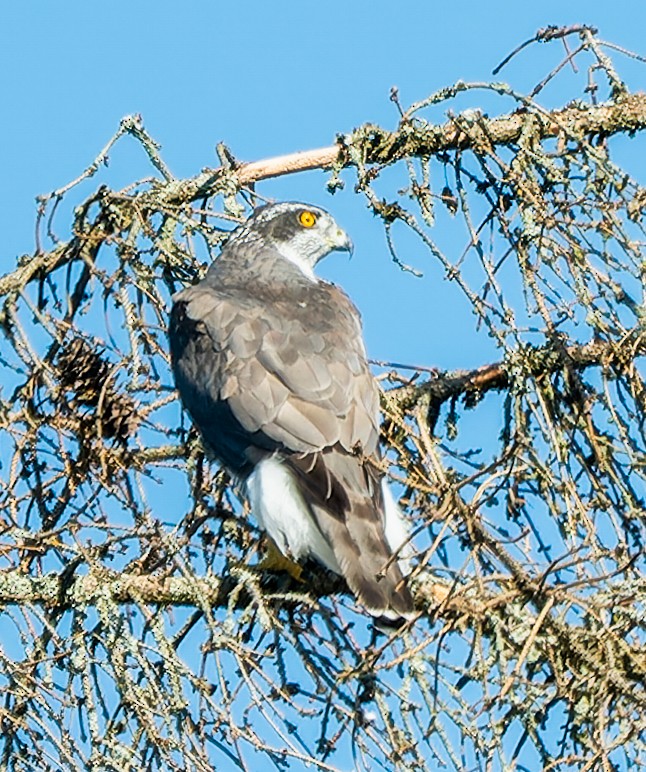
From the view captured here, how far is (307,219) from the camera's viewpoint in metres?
7.13

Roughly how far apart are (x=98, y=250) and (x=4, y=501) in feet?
4.24

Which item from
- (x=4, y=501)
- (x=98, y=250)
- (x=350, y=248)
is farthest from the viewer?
(x=350, y=248)

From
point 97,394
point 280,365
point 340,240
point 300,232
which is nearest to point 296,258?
point 300,232

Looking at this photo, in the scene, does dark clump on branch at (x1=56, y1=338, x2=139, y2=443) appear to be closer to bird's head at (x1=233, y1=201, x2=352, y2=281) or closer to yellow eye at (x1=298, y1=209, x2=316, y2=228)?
bird's head at (x1=233, y1=201, x2=352, y2=281)

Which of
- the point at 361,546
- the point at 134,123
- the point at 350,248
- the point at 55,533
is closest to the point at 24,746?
the point at 55,533

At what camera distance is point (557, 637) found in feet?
14.5

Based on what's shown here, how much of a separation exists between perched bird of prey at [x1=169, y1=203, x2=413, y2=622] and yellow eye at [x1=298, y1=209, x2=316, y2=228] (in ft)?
2.23

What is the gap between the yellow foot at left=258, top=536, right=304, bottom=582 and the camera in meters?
5.68

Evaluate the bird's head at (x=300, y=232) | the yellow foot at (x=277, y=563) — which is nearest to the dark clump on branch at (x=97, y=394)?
the yellow foot at (x=277, y=563)

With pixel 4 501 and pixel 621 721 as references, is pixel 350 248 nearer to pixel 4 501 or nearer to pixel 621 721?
pixel 4 501

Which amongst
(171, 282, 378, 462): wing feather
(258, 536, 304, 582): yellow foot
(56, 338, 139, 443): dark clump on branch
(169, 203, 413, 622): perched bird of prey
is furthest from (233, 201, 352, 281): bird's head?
(56, 338, 139, 443): dark clump on branch

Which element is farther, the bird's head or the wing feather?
the bird's head

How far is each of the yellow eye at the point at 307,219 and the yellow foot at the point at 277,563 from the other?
1.84 meters

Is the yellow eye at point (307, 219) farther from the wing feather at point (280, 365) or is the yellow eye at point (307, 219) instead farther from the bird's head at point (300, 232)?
the wing feather at point (280, 365)
